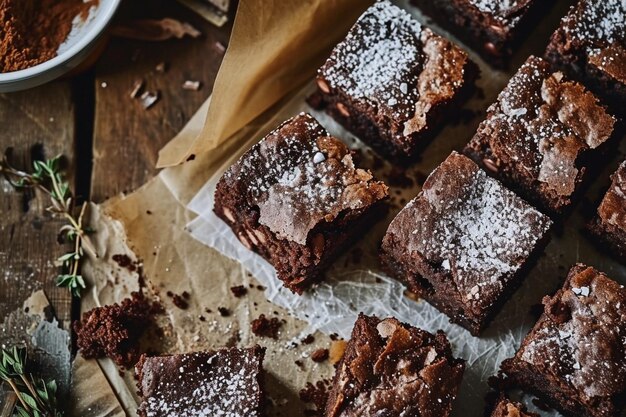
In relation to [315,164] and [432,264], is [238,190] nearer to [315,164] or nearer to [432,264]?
[315,164]

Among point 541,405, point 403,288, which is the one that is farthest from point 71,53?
point 541,405

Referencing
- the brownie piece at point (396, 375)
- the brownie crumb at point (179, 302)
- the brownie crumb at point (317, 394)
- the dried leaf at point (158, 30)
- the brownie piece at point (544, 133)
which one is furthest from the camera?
the dried leaf at point (158, 30)

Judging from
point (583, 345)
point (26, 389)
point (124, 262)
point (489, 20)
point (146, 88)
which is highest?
point (489, 20)

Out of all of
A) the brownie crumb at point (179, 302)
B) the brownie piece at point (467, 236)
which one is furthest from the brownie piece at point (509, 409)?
the brownie crumb at point (179, 302)

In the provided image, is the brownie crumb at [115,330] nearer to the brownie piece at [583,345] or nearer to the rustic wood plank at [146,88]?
the rustic wood plank at [146,88]

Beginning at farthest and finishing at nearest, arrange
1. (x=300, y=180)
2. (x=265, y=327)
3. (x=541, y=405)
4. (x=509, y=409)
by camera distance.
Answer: (x=265, y=327) → (x=541, y=405) → (x=300, y=180) → (x=509, y=409)

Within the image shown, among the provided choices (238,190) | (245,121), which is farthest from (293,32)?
(238,190)

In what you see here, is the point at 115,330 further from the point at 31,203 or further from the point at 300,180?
the point at 300,180

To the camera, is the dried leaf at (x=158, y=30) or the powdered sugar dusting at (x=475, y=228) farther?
the dried leaf at (x=158, y=30)
